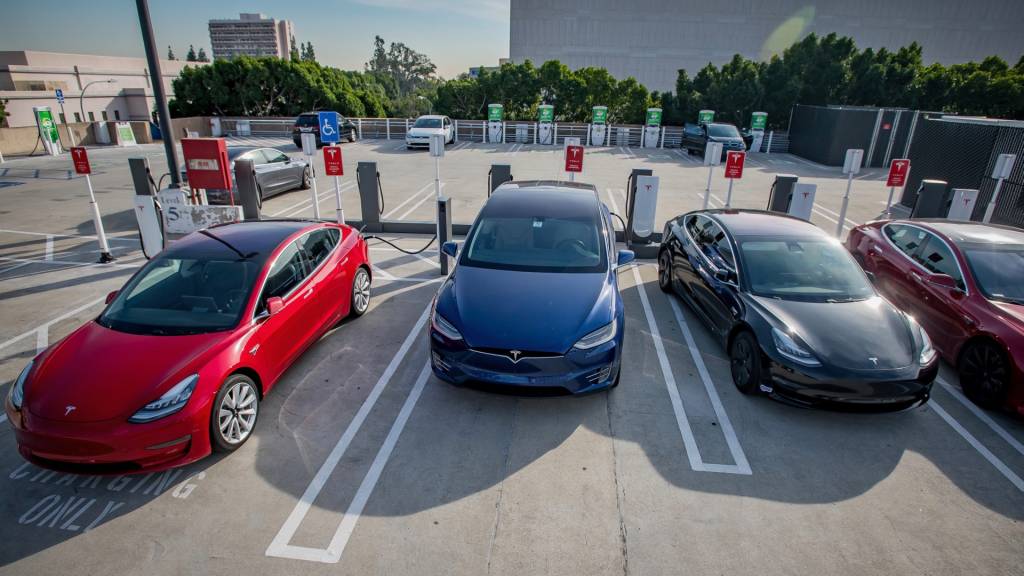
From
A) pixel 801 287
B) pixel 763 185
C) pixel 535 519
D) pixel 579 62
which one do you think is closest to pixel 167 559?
→ pixel 535 519

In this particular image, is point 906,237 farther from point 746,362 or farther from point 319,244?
point 319,244

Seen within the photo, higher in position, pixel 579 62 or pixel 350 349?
pixel 579 62

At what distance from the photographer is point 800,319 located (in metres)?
5.28

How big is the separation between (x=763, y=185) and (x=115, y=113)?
78419 mm

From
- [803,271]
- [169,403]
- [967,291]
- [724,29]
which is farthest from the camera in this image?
[724,29]

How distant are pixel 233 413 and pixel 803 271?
20.1 ft

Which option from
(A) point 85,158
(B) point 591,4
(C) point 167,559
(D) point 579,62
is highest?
(B) point 591,4

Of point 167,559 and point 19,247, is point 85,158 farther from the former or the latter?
point 167,559

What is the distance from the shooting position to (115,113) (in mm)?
66000

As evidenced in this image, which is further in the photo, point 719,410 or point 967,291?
point 967,291

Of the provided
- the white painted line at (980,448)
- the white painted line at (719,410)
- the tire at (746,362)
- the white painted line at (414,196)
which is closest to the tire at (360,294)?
the white painted line at (719,410)

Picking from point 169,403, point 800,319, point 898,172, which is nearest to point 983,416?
point 800,319

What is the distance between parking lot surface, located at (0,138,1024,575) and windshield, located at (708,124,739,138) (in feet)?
66.8

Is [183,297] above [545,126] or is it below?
below
